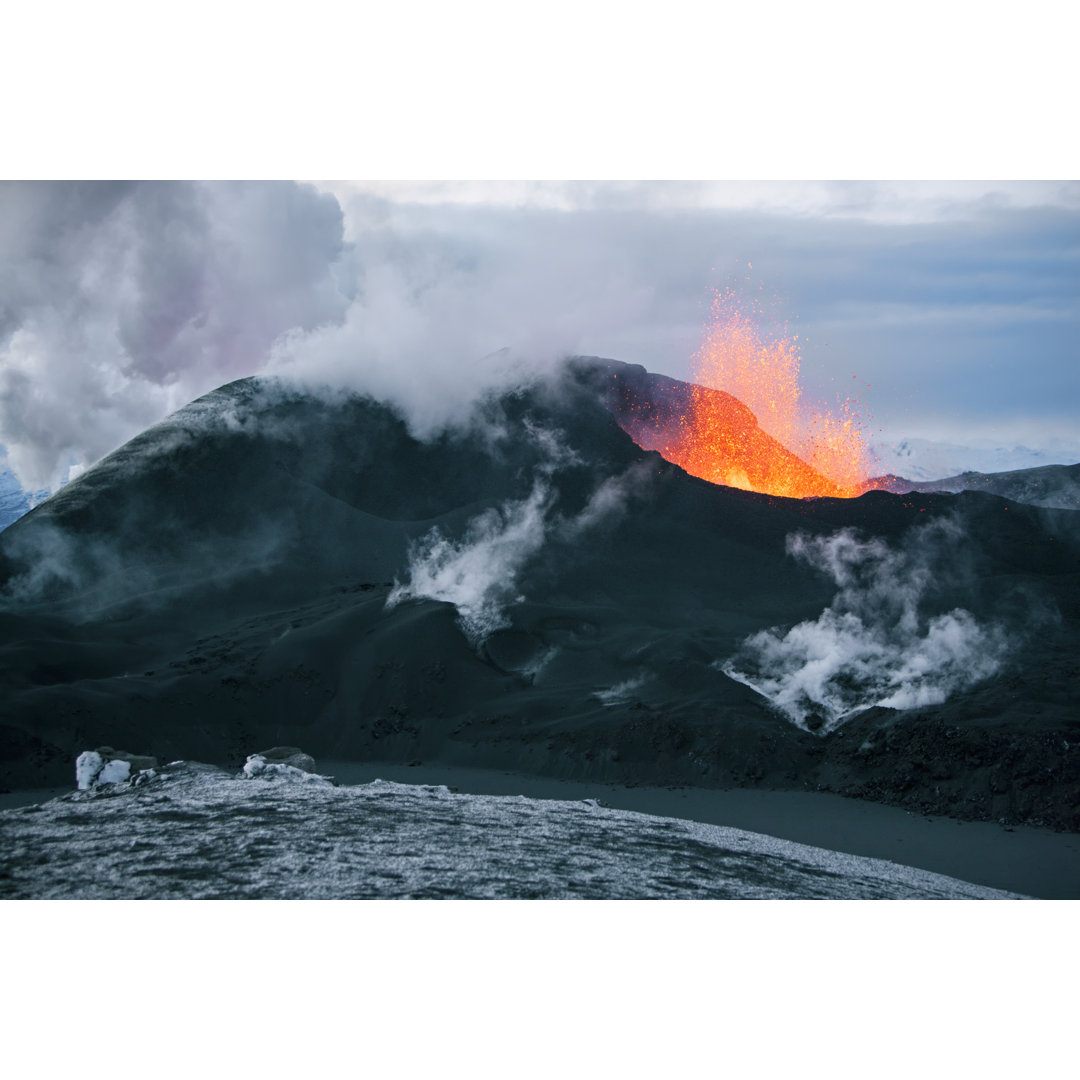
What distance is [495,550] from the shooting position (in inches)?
1268

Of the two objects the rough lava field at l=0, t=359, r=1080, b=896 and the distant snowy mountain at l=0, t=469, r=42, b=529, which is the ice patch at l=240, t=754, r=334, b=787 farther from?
the distant snowy mountain at l=0, t=469, r=42, b=529

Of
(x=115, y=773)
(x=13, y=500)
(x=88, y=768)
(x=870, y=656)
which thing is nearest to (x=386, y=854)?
(x=115, y=773)

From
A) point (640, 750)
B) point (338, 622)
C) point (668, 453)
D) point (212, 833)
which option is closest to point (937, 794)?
point (640, 750)

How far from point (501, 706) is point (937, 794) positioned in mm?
9712

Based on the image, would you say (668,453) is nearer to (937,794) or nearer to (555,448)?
(555,448)

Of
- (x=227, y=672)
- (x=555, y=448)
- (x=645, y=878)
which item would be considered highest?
(x=555, y=448)

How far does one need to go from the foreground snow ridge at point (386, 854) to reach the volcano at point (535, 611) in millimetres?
4376

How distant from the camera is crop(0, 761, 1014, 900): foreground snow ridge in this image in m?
11.7

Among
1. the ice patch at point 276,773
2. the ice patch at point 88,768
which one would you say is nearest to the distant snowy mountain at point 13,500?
the ice patch at point 88,768

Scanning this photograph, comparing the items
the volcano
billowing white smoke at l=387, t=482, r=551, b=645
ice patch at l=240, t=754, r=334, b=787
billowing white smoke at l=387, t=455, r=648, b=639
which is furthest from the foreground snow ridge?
billowing white smoke at l=387, t=455, r=648, b=639

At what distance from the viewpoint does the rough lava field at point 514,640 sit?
15289mm

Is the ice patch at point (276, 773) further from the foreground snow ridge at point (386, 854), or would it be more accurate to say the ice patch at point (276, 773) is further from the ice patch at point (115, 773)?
the ice patch at point (115, 773)

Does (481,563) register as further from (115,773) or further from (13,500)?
(13,500)

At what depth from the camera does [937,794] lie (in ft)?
57.9
